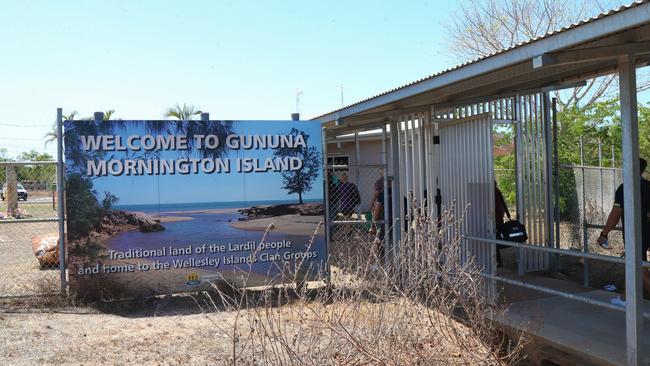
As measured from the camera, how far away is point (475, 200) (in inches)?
318

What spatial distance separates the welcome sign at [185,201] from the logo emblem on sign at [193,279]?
14 mm

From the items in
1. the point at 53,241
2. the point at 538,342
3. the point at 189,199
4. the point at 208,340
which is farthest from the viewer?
the point at 53,241

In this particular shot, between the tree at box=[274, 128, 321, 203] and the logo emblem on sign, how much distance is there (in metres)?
1.83

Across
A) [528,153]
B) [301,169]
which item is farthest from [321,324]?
[528,153]

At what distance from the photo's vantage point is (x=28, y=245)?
14.7m

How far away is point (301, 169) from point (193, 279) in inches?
89.5

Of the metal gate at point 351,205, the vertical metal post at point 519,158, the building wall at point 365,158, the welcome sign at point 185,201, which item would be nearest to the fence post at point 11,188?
the welcome sign at point 185,201

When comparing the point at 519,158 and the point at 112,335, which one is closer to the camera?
the point at 112,335

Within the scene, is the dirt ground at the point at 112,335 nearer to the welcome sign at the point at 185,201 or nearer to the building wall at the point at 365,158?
the welcome sign at the point at 185,201

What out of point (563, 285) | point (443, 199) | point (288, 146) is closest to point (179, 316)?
point (288, 146)

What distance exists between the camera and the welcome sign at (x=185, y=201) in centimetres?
826

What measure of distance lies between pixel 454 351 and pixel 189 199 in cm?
487

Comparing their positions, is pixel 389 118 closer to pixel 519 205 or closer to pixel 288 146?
pixel 288 146

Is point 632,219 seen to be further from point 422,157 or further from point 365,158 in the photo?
point 365,158
